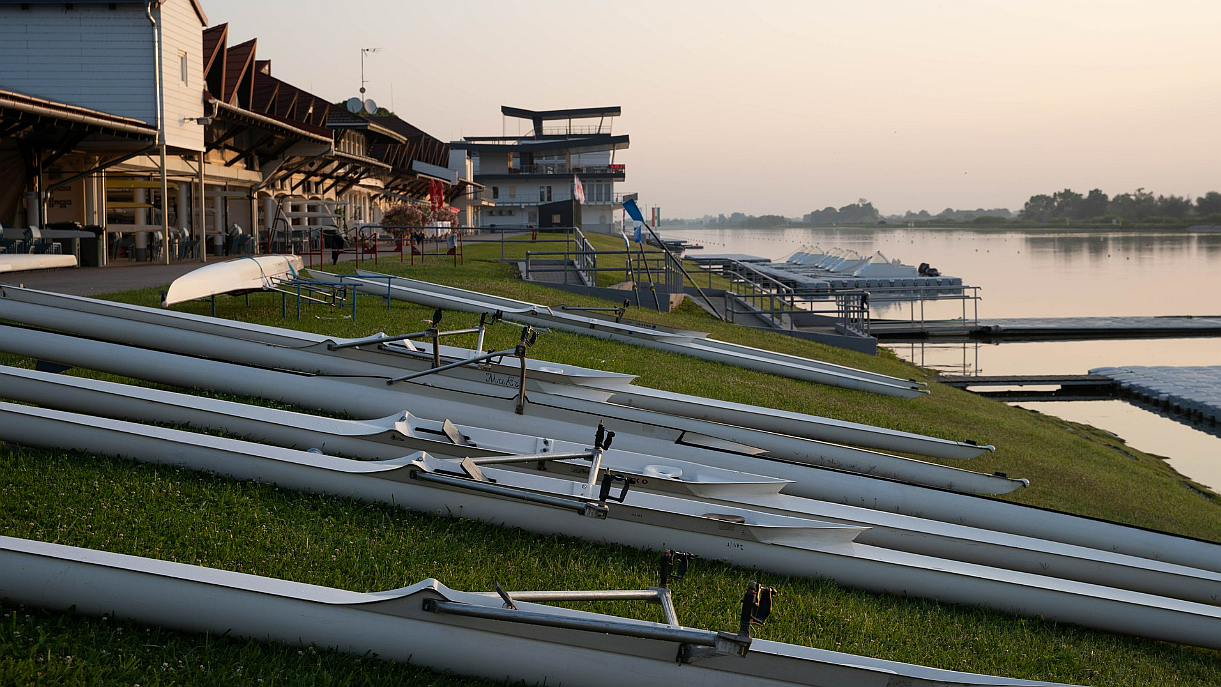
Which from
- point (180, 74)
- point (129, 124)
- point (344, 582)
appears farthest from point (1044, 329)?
point (344, 582)

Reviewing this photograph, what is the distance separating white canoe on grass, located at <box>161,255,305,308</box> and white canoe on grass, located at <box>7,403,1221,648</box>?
4.80m

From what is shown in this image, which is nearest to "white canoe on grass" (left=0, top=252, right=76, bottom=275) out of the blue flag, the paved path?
the paved path

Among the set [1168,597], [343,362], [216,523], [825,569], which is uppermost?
[343,362]

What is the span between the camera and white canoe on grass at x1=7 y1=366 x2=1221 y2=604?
633 cm

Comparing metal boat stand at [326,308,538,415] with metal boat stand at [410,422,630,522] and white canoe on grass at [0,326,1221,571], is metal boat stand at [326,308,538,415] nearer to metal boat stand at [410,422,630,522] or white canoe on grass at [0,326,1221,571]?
white canoe on grass at [0,326,1221,571]

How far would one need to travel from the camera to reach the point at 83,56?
20.6m

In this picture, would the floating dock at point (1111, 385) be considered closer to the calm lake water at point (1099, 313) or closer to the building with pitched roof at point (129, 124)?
the calm lake water at point (1099, 313)

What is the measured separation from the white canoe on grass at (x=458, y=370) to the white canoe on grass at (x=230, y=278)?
114 cm

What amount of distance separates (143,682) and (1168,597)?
7.15 metres

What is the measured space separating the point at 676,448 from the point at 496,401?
1.51 metres

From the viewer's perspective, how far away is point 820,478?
7.79 meters

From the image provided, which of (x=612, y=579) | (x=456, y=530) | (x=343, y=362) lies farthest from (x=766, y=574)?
(x=343, y=362)

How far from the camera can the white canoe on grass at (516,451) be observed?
6.33m

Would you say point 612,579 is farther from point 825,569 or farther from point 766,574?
point 825,569
